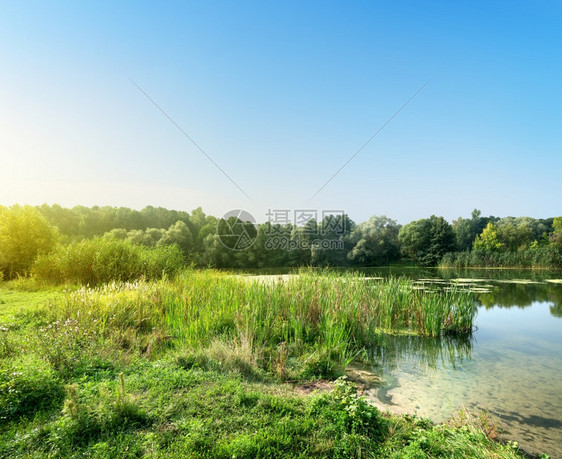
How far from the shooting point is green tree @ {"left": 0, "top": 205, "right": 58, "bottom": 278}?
1587 centimetres

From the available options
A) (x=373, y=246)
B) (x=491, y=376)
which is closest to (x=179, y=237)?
(x=373, y=246)

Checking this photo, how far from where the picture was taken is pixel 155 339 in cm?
684

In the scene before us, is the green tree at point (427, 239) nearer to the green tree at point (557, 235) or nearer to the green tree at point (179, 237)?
the green tree at point (557, 235)

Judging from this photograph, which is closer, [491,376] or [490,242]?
[491,376]

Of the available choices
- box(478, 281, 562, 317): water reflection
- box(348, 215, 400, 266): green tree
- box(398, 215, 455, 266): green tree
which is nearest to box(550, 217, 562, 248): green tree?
box(398, 215, 455, 266): green tree

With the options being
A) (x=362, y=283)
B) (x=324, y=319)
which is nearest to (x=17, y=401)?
(x=324, y=319)

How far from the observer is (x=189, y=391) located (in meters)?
4.33

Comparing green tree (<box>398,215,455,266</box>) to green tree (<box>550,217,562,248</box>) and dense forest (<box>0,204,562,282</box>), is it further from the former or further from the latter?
green tree (<box>550,217,562,248</box>)

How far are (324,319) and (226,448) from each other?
543 centimetres

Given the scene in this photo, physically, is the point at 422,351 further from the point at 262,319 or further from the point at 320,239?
the point at 320,239

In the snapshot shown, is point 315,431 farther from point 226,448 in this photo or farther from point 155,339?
point 155,339

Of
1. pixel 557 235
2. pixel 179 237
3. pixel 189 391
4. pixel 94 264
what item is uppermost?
pixel 557 235

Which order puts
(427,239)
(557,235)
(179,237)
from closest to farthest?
1. (179,237)
2. (557,235)
3. (427,239)

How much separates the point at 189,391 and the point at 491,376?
20.5 ft
